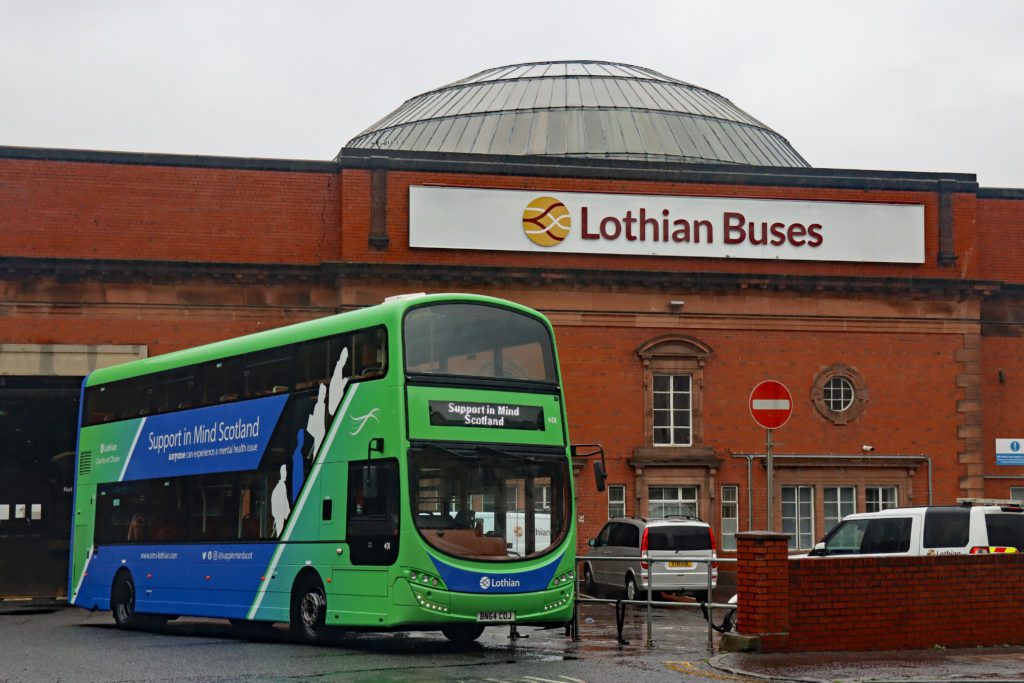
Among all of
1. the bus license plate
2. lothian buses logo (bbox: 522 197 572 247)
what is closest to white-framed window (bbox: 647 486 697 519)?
lothian buses logo (bbox: 522 197 572 247)

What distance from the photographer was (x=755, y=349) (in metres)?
35.5

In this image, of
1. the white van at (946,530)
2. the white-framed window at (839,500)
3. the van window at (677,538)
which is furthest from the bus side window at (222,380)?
the white-framed window at (839,500)

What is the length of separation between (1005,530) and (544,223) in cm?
1667

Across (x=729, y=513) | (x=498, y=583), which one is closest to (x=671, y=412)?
(x=729, y=513)

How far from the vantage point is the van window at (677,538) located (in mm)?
28359

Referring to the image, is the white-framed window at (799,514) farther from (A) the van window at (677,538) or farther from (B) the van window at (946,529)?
(B) the van window at (946,529)

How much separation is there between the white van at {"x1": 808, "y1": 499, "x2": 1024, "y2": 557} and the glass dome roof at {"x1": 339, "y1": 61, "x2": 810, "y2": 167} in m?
23.6

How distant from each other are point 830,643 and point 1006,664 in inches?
75.7

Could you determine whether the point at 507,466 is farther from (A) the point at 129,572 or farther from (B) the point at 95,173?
(B) the point at 95,173

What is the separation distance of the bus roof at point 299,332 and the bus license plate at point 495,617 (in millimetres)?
3709

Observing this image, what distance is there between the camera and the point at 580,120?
4472 centimetres

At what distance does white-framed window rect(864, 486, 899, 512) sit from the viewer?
1403 inches

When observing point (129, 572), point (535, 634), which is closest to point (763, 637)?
point (535, 634)

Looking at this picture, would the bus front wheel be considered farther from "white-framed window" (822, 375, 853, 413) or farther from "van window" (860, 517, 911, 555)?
"white-framed window" (822, 375, 853, 413)
